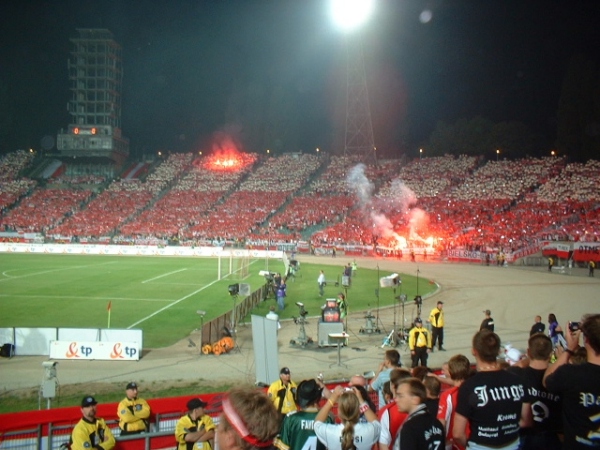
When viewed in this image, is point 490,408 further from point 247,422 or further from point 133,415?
point 133,415

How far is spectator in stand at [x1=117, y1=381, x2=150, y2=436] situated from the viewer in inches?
299

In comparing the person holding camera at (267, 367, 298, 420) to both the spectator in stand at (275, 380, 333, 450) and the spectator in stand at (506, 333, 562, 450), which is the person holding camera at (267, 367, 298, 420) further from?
the spectator in stand at (506, 333, 562, 450)

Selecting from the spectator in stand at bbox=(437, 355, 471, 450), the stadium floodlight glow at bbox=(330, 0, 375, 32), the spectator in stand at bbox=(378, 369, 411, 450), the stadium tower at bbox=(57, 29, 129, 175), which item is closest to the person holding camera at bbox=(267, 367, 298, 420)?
the spectator in stand at bbox=(437, 355, 471, 450)

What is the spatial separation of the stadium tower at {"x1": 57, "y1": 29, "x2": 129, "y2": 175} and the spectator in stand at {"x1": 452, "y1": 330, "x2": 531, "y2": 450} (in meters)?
90.2

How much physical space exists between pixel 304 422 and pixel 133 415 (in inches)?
157

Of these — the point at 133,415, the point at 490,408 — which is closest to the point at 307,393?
the point at 490,408

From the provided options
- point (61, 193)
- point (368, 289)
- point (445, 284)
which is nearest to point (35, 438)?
point (368, 289)

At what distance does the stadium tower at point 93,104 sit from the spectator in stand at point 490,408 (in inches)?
3553

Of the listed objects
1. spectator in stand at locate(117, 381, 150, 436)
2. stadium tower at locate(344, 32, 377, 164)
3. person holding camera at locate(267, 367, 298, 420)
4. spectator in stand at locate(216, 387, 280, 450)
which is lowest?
spectator in stand at locate(117, 381, 150, 436)

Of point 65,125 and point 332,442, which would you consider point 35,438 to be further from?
point 65,125

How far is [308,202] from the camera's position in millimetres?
69250

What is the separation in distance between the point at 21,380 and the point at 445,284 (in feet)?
79.2

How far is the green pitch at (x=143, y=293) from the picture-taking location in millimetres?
20250

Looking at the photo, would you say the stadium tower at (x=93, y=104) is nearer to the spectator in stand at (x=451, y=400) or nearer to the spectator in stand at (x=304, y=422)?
the spectator in stand at (x=304, y=422)
